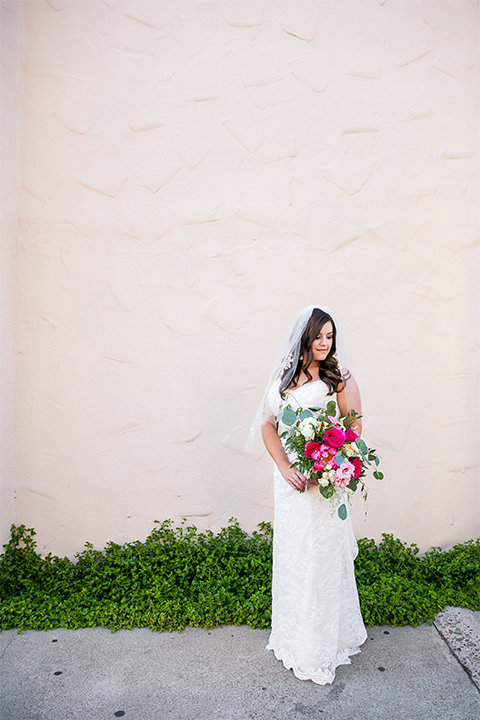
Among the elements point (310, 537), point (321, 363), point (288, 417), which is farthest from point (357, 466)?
point (321, 363)

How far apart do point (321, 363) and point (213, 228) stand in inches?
63.4

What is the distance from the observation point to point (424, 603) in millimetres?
3631

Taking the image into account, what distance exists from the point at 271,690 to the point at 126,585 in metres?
1.42

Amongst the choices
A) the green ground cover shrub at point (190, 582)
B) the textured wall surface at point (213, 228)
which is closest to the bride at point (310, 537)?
the green ground cover shrub at point (190, 582)

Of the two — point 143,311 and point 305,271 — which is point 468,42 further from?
point 143,311

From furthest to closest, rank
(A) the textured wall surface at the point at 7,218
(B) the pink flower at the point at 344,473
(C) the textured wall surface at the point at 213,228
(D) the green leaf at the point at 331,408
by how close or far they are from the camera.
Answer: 1. (C) the textured wall surface at the point at 213,228
2. (A) the textured wall surface at the point at 7,218
3. (D) the green leaf at the point at 331,408
4. (B) the pink flower at the point at 344,473

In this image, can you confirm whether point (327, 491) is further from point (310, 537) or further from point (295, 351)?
point (295, 351)

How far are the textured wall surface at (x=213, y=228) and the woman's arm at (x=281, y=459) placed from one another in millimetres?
1047

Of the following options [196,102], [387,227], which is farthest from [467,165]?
[196,102]

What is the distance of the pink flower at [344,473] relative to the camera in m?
2.64

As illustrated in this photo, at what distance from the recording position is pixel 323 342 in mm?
2994

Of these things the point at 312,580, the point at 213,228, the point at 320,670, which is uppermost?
the point at 213,228

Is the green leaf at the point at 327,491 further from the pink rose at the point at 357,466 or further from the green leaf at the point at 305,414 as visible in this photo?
the green leaf at the point at 305,414

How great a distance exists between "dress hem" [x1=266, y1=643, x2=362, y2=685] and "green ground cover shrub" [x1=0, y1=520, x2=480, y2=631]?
0.39m
